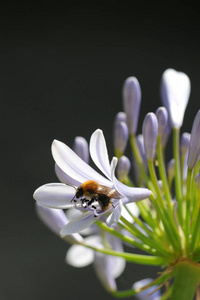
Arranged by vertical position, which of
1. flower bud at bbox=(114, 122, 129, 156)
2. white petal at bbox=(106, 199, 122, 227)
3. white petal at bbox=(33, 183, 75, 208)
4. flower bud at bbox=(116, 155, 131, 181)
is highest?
white petal at bbox=(33, 183, 75, 208)

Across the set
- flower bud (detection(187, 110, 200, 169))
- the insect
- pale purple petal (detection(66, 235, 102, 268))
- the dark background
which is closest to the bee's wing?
the insect

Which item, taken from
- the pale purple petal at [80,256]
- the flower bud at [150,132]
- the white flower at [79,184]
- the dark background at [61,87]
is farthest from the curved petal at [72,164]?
the dark background at [61,87]

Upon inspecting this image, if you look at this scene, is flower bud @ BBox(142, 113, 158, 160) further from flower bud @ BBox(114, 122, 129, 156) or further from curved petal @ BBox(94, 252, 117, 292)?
curved petal @ BBox(94, 252, 117, 292)

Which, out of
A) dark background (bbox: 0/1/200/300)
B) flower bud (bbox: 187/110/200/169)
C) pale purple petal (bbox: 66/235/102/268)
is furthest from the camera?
dark background (bbox: 0/1/200/300)

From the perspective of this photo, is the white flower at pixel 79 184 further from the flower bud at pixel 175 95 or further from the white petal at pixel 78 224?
the flower bud at pixel 175 95

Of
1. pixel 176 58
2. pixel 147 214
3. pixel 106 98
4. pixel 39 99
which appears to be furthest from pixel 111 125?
pixel 147 214

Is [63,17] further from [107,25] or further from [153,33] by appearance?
[153,33]

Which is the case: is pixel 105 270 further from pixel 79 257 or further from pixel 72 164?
pixel 72 164

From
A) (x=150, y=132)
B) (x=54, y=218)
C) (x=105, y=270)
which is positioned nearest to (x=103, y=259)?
(x=105, y=270)
